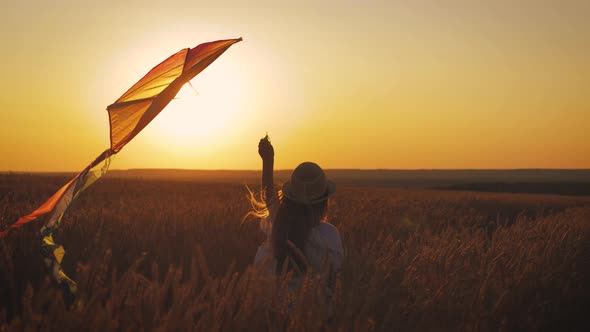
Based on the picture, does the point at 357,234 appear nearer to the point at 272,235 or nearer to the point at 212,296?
the point at 272,235

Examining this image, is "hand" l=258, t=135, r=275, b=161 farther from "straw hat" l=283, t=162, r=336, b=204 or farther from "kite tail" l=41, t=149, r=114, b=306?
"kite tail" l=41, t=149, r=114, b=306

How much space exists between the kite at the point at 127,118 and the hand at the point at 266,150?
38.6 inches

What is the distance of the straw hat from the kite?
3.35 feet

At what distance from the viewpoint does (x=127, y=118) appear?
2.53 metres

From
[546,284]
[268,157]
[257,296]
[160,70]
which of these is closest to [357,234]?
[546,284]

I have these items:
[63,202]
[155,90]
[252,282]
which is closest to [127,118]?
[155,90]

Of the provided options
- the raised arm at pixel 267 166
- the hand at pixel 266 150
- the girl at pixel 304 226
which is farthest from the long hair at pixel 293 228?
the hand at pixel 266 150

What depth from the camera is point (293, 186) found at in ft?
11.0

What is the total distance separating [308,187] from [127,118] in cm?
124

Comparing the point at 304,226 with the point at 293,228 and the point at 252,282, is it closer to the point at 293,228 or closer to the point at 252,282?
the point at 293,228

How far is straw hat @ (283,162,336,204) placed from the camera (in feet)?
10.8

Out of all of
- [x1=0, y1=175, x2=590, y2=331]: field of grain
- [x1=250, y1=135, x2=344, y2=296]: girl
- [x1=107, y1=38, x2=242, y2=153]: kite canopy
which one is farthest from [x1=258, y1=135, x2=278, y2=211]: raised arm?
[x1=107, y1=38, x2=242, y2=153]: kite canopy

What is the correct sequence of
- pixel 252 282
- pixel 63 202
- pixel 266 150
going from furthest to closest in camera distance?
pixel 266 150 → pixel 63 202 → pixel 252 282

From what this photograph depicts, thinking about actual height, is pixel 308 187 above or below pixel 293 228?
above
